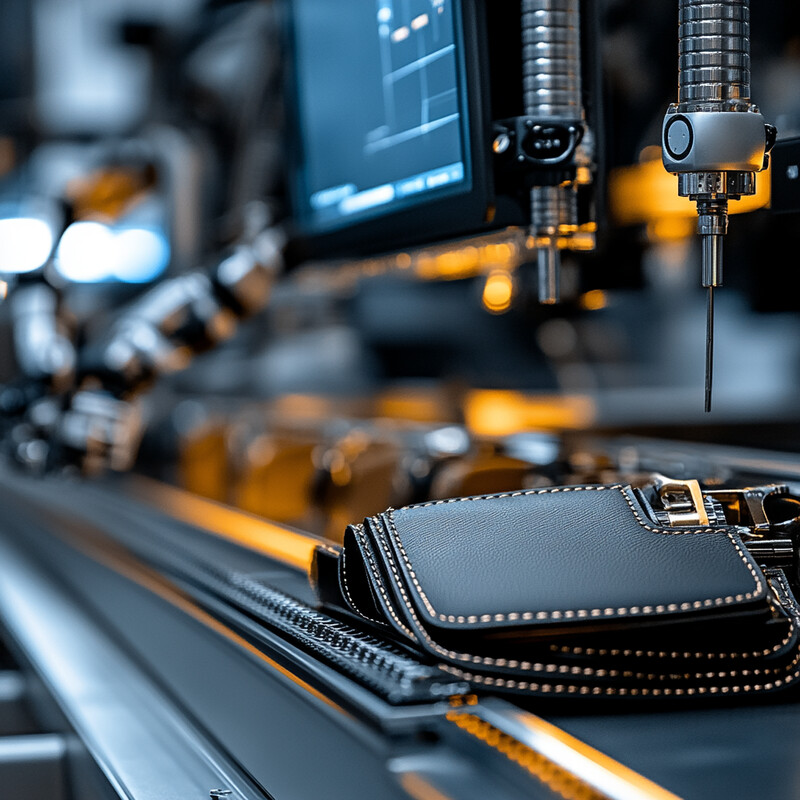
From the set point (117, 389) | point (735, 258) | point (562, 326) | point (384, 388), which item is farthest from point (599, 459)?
point (562, 326)

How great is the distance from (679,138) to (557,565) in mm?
316

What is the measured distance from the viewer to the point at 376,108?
53.5 inches

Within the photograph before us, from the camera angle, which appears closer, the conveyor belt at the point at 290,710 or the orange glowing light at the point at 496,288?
the conveyor belt at the point at 290,710

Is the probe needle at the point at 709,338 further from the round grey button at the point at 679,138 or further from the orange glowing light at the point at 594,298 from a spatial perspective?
the orange glowing light at the point at 594,298

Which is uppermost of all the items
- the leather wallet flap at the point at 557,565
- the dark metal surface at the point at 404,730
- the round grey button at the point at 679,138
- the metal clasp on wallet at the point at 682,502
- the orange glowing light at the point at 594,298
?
the round grey button at the point at 679,138

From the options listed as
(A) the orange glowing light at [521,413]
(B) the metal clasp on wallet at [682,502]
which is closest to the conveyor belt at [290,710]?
(B) the metal clasp on wallet at [682,502]

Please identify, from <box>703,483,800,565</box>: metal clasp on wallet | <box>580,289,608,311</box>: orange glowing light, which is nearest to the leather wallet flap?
<box>703,483,800,565</box>: metal clasp on wallet

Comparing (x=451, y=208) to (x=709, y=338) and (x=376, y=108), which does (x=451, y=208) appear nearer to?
(x=376, y=108)

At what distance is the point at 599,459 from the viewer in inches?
48.6

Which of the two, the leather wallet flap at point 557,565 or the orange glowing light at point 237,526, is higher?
the leather wallet flap at point 557,565

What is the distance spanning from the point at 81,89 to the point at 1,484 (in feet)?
7.90

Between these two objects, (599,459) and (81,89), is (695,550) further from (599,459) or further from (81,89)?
(81,89)

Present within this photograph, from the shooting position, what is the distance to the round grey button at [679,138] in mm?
823

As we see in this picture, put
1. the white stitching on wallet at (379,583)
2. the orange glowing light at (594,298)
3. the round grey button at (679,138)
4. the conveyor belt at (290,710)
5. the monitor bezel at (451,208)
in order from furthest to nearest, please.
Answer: the orange glowing light at (594,298) < the monitor bezel at (451,208) < the round grey button at (679,138) < the white stitching on wallet at (379,583) < the conveyor belt at (290,710)
